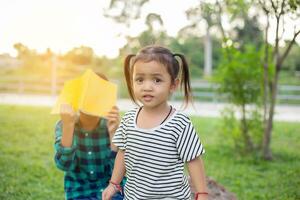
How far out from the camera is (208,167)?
225 inches

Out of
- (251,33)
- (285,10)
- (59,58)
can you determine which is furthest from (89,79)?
(251,33)

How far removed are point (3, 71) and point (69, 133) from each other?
662 inches

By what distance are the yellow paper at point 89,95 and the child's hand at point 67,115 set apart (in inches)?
2.7

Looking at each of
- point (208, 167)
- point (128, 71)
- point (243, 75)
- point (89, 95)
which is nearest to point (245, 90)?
point (243, 75)

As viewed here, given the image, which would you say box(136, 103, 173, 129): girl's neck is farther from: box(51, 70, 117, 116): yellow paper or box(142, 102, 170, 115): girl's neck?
box(51, 70, 117, 116): yellow paper

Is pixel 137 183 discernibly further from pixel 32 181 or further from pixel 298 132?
pixel 298 132

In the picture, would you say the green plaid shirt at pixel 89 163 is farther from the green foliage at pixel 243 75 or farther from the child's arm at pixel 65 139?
the green foliage at pixel 243 75

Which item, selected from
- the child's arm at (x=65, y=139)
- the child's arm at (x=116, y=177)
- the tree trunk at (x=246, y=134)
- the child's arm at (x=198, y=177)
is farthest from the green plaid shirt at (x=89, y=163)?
the tree trunk at (x=246, y=134)

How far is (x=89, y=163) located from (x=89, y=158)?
0.03m

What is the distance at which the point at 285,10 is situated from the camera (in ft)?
17.3

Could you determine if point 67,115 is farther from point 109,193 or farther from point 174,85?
point 174,85

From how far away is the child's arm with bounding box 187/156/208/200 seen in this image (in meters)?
2.02

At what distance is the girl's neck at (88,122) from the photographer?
9.04 ft

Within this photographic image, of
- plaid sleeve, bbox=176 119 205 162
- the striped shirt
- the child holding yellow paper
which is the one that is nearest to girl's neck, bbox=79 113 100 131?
the child holding yellow paper
